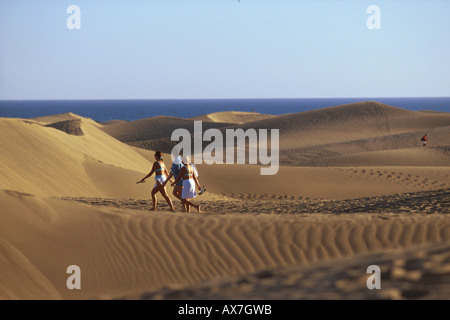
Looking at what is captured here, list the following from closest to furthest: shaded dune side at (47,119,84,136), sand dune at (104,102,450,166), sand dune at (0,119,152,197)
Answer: sand dune at (0,119,152,197)
shaded dune side at (47,119,84,136)
sand dune at (104,102,450,166)

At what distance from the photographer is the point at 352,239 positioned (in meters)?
8.31

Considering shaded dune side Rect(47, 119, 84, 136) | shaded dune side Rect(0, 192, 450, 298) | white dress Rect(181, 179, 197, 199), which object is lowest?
shaded dune side Rect(0, 192, 450, 298)

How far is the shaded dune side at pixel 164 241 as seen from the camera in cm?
725

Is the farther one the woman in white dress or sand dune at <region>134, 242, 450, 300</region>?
the woman in white dress

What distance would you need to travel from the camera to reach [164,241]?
26.7 feet

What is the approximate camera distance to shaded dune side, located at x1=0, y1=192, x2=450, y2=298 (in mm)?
7254

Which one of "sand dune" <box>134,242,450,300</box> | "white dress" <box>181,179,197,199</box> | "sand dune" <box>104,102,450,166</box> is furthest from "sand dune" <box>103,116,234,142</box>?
"sand dune" <box>134,242,450,300</box>

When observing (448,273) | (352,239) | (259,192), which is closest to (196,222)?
(352,239)

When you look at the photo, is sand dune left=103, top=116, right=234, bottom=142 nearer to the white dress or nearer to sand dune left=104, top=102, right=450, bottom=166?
sand dune left=104, top=102, right=450, bottom=166

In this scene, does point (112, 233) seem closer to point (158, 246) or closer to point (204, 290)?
point (158, 246)

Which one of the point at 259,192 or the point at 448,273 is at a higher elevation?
the point at 448,273
